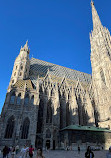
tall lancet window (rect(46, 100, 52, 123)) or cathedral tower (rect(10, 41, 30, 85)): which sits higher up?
cathedral tower (rect(10, 41, 30, 85))

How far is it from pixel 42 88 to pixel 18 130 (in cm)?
1262

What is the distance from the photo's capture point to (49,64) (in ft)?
148

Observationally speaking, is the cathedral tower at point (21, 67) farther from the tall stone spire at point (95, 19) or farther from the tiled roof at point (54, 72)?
the tall stone spire at point (95, 19)

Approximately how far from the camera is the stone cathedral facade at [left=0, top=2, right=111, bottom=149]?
2464 cm

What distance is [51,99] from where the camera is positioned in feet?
105

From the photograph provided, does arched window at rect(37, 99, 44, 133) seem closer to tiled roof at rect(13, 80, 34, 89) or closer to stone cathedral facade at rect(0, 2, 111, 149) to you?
stone cathedral facade at rect(0, 2, 111, 149)

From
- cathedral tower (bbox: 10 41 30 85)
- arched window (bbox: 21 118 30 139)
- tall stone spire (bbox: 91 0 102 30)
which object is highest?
tall stone spire (bbox: 91 0 102 30)

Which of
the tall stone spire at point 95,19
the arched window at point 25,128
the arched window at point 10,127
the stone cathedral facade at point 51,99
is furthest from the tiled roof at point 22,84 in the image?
the tall stone spire at point 95,19

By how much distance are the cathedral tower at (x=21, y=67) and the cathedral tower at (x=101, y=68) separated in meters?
24.7

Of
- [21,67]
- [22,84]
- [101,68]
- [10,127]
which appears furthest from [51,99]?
[101,68]

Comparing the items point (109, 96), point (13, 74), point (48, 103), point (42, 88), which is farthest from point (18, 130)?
point (109, 96)

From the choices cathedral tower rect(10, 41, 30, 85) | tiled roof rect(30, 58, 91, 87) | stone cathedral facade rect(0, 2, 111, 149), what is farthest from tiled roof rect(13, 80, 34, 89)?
tiled roof rect(30, 58, 91, 87)

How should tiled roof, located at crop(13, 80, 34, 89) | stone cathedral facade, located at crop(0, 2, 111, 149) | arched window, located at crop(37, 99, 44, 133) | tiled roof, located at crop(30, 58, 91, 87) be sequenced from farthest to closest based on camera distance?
tiled roof, located at crop(30, 58, 91, 87), tiled roof, located at crop(13, 80, 34, 89), arched window, located at crop(37, 99, 44, 133), stone cathedral facade, located at crop(0, 2, 111, 149)

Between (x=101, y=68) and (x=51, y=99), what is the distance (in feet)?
75.4
